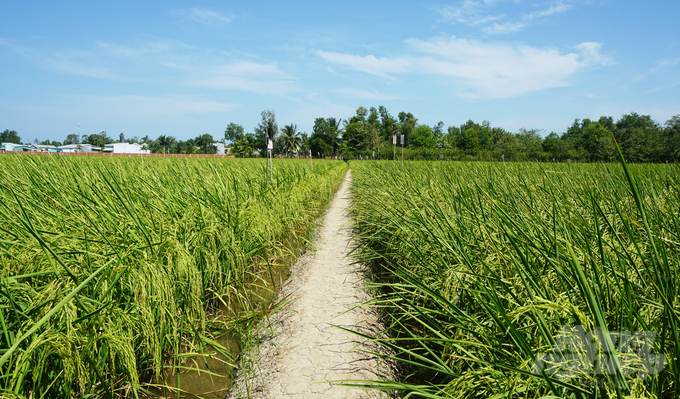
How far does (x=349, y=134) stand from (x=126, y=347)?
65037mm

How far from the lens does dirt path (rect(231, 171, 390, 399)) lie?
5.72 feet

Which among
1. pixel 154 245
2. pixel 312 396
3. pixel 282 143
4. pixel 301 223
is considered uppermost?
pixel 282 143

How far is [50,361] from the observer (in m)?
1.40

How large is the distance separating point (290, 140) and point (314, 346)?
202 feet

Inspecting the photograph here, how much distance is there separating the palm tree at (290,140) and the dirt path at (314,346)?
6002cm

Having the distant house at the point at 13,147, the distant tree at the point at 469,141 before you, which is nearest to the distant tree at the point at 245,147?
the distant house at the point at 13,147

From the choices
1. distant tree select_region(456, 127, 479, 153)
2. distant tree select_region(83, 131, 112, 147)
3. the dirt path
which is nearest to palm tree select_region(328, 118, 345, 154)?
distant tree select_region(456, 127, 479, 153)

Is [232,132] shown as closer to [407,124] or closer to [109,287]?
[407,124]

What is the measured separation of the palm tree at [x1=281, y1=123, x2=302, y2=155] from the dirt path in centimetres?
6002

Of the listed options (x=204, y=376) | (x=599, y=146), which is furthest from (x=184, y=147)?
(x=204, y=376)

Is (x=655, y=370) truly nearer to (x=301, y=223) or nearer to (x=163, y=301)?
(x=163, y=301)

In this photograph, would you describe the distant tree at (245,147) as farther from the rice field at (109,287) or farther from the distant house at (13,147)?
the rice field at (109,287)

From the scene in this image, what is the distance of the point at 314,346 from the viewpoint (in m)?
2.08

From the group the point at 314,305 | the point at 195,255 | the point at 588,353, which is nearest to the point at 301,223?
the point at 314,305
